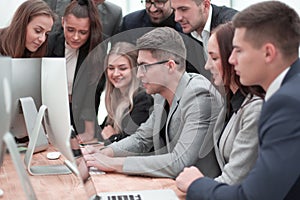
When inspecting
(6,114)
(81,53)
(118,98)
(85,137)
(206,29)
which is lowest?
(85,137)

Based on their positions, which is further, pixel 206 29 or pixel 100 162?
pixel 206 29

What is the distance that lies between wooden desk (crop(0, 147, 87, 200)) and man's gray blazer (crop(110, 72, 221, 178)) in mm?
202

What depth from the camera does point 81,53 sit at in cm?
238

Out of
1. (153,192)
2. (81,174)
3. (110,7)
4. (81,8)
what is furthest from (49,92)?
(110,7)

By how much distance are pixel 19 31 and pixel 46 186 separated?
93 centimetres

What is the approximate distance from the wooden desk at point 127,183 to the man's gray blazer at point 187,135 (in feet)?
0.11

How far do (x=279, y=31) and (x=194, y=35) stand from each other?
52.4 inches

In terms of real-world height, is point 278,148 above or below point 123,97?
above

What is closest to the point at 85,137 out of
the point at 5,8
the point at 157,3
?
the point at 157,3

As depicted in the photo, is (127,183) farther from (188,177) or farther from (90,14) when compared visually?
(90,14)

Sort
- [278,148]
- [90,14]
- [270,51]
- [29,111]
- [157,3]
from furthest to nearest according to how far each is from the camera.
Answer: [157,3] → [90,14] → [29,111] → [270,51] → [278,148]

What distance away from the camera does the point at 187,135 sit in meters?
1.72

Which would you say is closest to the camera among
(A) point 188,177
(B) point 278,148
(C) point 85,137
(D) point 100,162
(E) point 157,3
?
(B) point 278,148

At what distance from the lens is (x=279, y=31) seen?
46.1 inches
